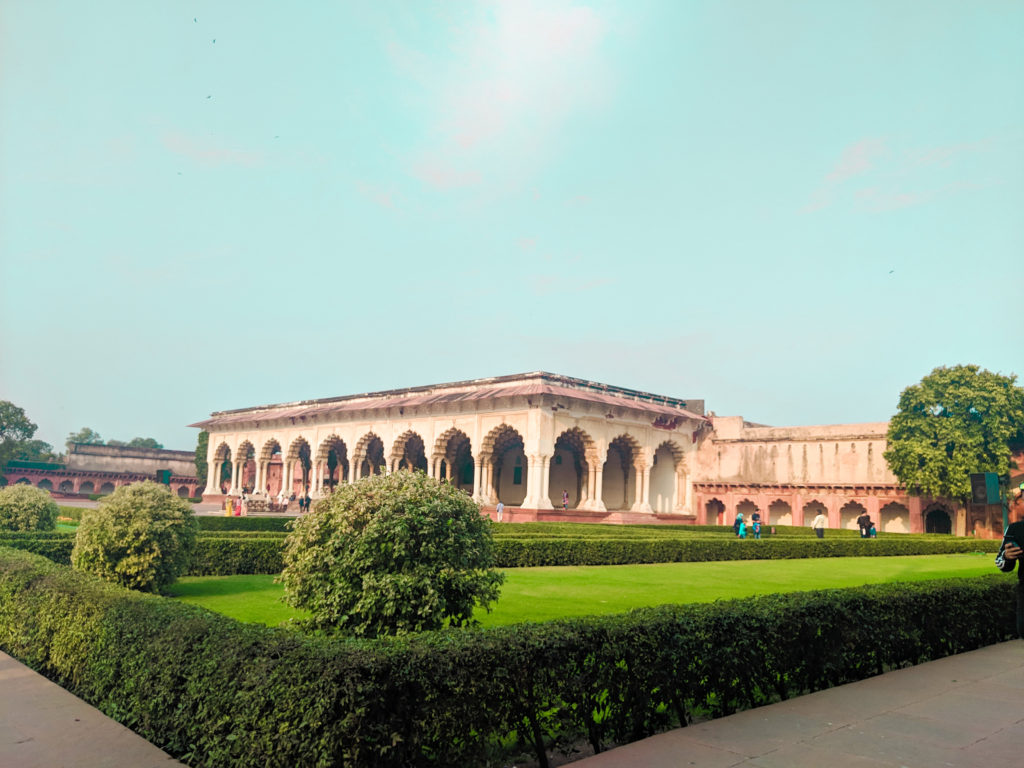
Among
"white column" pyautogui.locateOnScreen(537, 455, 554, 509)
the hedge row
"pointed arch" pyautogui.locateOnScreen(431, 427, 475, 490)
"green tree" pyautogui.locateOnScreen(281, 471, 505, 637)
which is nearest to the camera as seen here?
"green tree" pyautogui.locateOnScreen(281, 471, 505, 637)

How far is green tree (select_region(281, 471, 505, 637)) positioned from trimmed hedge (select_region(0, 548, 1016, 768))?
881 mm

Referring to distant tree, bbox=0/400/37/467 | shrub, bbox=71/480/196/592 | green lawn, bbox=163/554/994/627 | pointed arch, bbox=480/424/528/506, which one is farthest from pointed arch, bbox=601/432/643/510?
distant tree, bbox=0/400/37/467

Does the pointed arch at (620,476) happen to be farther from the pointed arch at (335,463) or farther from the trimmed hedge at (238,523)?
the trimmed hedge at (238,523)

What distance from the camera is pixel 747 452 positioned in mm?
36281

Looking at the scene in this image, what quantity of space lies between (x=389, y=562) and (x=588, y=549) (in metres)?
10.5

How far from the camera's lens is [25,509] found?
1468 centimetres

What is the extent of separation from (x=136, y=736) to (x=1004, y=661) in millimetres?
6717

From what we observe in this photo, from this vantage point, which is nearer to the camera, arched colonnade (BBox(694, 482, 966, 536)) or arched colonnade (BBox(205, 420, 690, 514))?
arched colonnade (BBox(694, 482, 966, 536))

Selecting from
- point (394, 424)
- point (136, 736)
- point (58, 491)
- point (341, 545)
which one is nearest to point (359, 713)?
point (136, 736)

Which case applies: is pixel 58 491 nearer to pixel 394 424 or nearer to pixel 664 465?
pixel 394 424

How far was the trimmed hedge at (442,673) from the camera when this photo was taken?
347 centimetres

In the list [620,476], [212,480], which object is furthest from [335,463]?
[620,476]

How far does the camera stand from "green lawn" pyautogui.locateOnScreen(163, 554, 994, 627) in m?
8.77

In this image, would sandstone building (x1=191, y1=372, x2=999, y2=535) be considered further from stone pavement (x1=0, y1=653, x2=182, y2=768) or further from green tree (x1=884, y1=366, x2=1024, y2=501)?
stone pavement (x1=0, y1=653, x2=182, y2=768)
